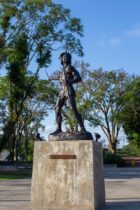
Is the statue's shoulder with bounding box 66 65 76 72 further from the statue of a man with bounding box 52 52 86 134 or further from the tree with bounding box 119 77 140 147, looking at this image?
the tree with bounding box 119 77 140 147

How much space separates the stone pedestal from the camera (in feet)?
33.2

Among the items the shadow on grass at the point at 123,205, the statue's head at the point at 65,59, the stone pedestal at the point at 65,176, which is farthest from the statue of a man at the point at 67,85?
the shadow on grass at the point at 123,205

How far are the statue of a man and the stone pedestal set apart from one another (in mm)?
654

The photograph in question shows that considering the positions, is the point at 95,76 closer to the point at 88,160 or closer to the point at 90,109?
the point at 90,109

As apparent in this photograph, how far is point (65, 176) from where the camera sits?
10297mm

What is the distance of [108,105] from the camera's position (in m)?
46.8

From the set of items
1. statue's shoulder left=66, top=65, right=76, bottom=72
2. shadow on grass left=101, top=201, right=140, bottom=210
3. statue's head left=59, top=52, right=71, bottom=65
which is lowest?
shadow on grass left=101, top=201, right=140, bottom=210

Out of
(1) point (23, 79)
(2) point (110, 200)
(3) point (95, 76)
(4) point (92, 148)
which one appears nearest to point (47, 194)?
(4) point (92, 148)

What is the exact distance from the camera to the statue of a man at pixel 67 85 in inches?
431

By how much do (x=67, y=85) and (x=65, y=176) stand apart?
2.29 m

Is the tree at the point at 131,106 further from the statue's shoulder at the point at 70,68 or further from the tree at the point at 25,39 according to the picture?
the statue's shoulder at the point at 70,68

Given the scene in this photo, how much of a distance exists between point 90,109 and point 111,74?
14.1 ft

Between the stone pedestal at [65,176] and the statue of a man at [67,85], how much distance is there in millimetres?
654

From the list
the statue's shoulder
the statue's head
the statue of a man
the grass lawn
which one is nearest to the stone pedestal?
the statue of a man
